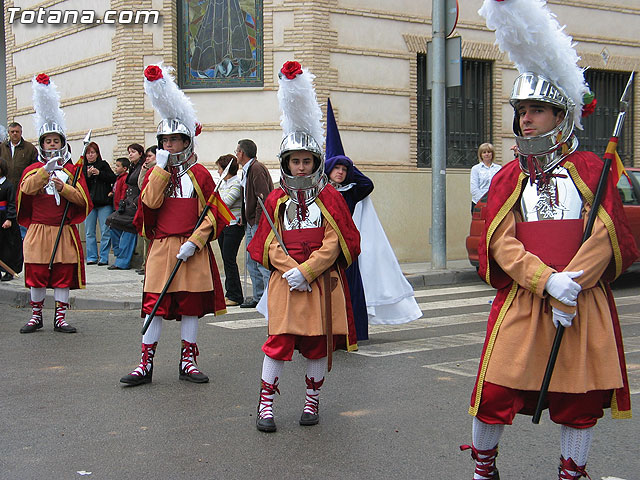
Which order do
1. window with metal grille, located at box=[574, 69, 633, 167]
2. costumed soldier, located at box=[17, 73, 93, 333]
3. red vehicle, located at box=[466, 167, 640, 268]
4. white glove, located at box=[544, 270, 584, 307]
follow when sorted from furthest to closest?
1. window with metal grille, located at box=[574, 69, 633, 167]
2. red vehicle, located at box=[466, 167, 640, 268]
3. costumed soldier, located at box=[17, 73, 93, 333]
4. white glove, located at box=[544, 270, 584, 307]

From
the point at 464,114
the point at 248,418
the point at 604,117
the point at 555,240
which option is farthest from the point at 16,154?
the point at 604,117

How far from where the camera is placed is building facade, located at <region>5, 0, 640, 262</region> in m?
14.5

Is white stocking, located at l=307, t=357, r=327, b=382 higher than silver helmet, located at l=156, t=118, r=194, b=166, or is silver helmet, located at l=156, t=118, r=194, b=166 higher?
silver helmet, located at l=156, t=118, r=194, b=166

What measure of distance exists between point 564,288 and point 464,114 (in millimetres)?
13402

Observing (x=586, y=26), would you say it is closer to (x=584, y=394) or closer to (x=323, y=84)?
(x=323, y=84)

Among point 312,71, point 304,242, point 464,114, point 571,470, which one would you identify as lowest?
point 571,470

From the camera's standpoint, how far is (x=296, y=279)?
16.1ft

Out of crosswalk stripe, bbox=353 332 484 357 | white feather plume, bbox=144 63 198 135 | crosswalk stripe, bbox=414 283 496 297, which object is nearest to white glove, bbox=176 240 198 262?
white feather plume, bbox=144 63 198 135

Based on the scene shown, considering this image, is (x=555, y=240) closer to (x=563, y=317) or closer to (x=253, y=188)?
(x=563, y=317)

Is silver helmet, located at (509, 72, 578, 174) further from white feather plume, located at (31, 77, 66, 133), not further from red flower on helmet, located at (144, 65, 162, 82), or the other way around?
white feather plume, located at (31, 77, 66, 133)

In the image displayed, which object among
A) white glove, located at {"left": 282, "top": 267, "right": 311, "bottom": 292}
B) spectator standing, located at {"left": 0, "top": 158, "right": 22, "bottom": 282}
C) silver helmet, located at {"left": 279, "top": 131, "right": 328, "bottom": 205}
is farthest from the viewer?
spectator standing, located at {"left": 0, "top": 158, "right": 22, "bottom": 282}

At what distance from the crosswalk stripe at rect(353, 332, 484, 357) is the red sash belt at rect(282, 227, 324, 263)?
7.89 ft

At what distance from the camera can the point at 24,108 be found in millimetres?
18375

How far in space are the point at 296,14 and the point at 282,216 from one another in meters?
9.84
